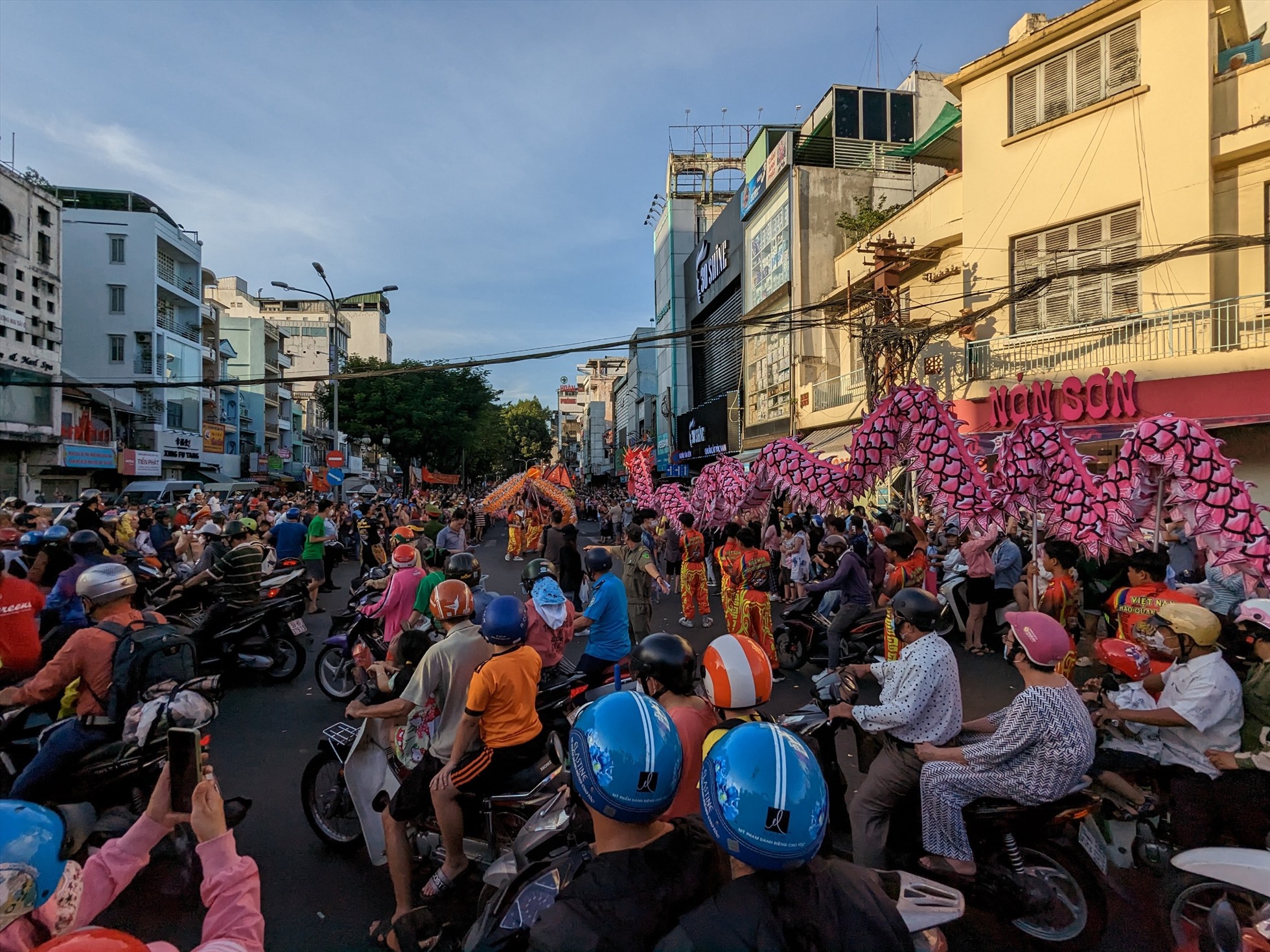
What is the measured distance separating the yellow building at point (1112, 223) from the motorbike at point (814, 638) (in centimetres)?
431

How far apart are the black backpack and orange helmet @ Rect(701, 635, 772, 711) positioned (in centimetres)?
289

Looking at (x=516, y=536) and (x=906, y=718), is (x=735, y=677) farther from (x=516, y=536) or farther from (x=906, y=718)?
(x=516, y=536)

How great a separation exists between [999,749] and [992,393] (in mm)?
11963

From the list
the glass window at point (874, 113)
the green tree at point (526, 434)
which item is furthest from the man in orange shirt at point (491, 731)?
the green tree at point (526, 434)

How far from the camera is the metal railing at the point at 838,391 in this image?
18359 mm

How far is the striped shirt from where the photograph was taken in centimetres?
741

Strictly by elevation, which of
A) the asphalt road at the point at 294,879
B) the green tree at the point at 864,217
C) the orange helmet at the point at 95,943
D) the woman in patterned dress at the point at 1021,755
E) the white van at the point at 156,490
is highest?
the green tree at the point at 864,217

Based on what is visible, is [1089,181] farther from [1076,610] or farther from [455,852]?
[455,852]

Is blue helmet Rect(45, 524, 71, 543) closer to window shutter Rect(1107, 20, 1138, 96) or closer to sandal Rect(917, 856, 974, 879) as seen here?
Result: sandal Rect(917, 856, 974, 879)

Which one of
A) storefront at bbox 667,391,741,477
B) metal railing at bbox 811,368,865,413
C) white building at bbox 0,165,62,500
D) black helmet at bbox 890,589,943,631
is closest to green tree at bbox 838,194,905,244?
metal railing at bbox 811,368,865,413

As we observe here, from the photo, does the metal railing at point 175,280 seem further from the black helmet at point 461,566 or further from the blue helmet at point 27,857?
the blue helmet at point 27,857

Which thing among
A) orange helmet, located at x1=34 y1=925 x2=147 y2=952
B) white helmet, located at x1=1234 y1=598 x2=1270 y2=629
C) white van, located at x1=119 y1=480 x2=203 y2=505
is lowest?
orange helmet, located at x1=34 y1=925 x2=147 y2=952

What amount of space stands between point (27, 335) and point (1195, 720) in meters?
33.4

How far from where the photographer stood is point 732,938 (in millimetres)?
1652
